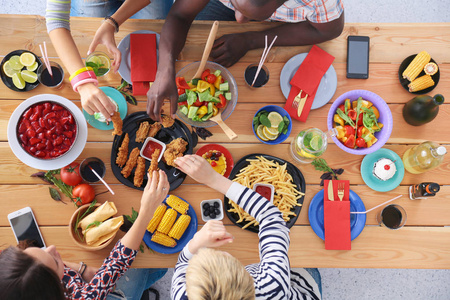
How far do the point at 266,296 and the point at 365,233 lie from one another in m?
0.81

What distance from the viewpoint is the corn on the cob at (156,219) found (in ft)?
5.68

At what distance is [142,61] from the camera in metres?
1.84

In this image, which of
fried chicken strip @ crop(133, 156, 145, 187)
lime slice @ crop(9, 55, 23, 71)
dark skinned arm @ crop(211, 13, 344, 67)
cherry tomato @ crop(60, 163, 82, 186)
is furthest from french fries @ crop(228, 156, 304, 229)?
lime slice @ crop(9, 55, 23, 71)

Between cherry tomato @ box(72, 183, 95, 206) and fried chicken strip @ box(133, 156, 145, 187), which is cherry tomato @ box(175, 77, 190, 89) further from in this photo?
cherry tomato @ box(72, 183, 95, 206)

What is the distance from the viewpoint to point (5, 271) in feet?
4.24

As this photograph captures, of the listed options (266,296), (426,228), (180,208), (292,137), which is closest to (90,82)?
(180,208)

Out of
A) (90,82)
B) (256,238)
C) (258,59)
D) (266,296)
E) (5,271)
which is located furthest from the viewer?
(258,59)

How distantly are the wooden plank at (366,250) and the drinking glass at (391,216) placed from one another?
6 cm

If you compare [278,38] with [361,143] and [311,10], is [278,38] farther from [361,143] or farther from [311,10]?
[361,143]

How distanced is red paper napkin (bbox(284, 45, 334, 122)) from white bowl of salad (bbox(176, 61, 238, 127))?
0.39 meters

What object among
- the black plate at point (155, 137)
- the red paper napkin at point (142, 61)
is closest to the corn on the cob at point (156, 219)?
the black plate at point (155, 137)

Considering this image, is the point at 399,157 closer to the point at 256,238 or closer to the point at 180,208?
the point at 256,238

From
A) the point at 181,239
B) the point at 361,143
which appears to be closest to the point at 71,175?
the point at 181,239

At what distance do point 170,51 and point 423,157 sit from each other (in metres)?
1.69
